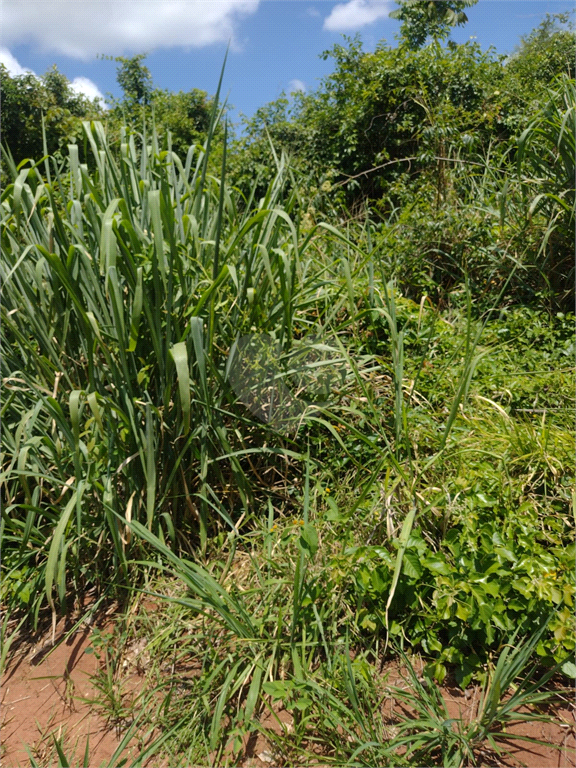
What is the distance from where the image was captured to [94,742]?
1.52 m

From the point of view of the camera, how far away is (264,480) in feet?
7.40

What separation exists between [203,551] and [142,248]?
1.07 meters

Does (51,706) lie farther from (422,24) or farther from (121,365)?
(422,24)

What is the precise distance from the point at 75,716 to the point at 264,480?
99 cm

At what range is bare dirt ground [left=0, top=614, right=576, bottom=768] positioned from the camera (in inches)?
56.1

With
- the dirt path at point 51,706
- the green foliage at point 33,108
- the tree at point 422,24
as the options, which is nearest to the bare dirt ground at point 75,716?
the dirt path at point 51,706

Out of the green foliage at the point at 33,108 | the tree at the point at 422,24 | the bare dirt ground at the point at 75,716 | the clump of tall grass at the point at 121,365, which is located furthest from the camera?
the green foliage at the point at 33,108

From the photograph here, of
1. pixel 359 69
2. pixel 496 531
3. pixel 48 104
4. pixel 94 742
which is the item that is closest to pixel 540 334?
pixel 496 531

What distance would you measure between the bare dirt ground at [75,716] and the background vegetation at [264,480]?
0.05 m

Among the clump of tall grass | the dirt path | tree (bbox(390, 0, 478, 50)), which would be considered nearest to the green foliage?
tree (bbox(390, 0, 478, 50))

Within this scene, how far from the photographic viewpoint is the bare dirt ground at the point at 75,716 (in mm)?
1424

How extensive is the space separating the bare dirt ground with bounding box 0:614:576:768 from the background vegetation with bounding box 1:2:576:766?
0.05 metres
